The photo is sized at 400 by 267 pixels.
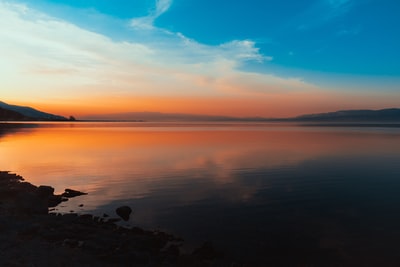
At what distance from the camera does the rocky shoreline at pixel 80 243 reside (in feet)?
47.0

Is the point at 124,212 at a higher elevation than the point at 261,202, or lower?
higher

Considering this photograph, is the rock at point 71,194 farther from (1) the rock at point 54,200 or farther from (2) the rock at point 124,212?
(2) the rock at point 124,212

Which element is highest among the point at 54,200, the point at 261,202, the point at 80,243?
the point at 80,243

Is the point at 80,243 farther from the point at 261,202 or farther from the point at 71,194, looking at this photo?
the point at 261,202

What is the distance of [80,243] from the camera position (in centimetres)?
1683

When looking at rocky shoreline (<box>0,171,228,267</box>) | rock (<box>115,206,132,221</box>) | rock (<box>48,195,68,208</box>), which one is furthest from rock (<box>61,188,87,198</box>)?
rock (<box>115,206,132,221</box>)

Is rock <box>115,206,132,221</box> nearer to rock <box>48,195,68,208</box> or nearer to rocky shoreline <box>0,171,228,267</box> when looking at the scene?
rocky shoreline <box>0,171,228,267</box>

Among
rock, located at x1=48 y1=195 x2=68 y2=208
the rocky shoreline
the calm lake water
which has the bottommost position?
the calm lake water

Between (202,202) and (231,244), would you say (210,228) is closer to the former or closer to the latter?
(231,244)

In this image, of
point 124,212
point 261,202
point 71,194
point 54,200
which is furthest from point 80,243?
point 261,202

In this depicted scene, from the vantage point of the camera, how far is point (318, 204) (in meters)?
25.9

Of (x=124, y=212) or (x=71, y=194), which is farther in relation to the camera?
(x=71, y=194)

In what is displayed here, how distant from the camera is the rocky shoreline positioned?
47.0 feet

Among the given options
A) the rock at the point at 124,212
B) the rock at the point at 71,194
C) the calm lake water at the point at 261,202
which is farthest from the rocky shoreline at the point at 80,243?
the rock at the point at 71,194
